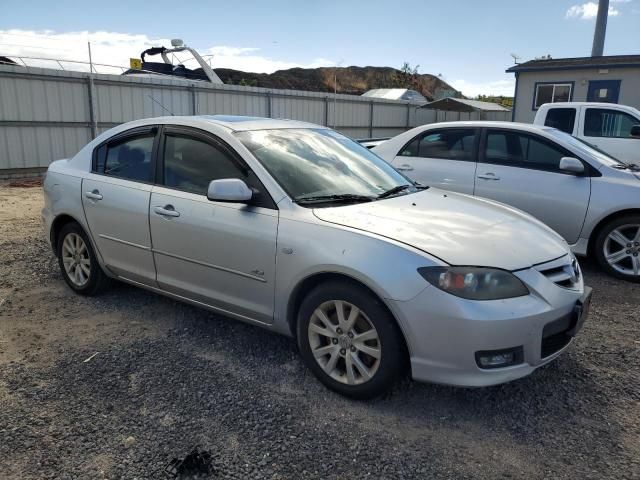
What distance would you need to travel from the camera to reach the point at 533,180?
5766 mm

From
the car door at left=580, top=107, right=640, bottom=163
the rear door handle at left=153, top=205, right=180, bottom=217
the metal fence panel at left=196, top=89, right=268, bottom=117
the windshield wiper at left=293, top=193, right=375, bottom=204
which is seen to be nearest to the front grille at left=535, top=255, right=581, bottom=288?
the windshield wiper at left=293, top=193, right=375, bottom=204

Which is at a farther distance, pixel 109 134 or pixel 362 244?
pixel 109 134

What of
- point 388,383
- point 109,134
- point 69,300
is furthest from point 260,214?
point 69,300

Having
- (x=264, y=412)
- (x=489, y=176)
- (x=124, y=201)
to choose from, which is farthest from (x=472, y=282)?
(x=489, y=176)

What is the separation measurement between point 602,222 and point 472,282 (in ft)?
11.4

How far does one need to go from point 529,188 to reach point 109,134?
14.0 feet

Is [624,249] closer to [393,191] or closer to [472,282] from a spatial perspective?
[393,191]

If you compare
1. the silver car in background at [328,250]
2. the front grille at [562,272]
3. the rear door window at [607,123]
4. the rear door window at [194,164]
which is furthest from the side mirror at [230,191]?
the rear door window at [607,123]

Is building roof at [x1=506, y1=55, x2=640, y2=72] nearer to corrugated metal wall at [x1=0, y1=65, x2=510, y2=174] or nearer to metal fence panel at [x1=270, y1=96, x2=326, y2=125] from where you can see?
metal fence panel at [x1=270, y1=96, x2=326, y2=125]

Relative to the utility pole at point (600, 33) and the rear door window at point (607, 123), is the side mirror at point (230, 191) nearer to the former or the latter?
the rear door window at point (607, 123)

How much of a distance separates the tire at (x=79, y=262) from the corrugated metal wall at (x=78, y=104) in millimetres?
5659

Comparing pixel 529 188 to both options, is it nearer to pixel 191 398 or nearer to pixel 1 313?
pixel 191 398

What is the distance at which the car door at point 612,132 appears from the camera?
8836 mm

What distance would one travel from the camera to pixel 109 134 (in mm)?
4539
